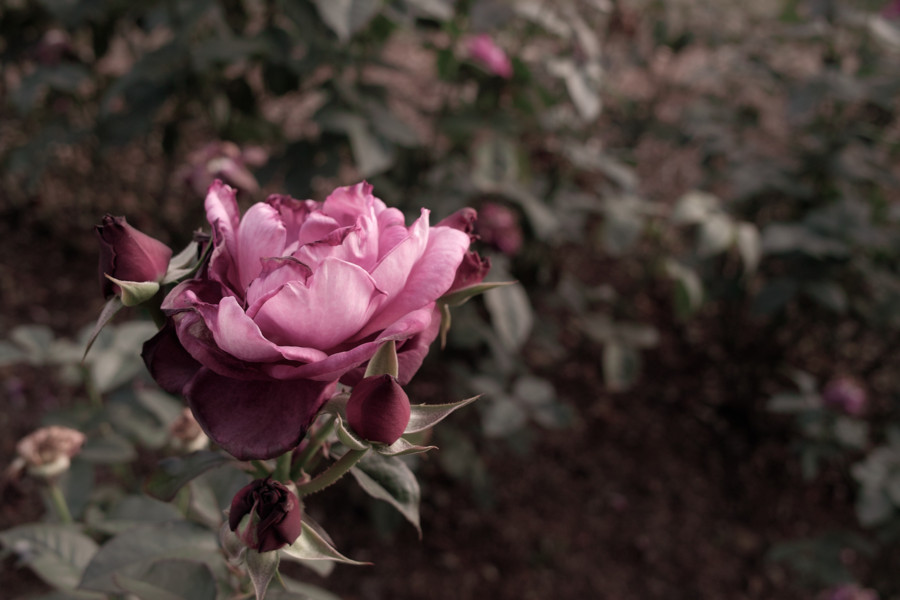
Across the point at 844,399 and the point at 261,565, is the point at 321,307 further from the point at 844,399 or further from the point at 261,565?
the point at 844,399

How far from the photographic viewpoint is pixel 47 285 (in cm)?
246

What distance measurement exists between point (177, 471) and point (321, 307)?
268 mm

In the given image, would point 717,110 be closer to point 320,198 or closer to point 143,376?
point 320,198

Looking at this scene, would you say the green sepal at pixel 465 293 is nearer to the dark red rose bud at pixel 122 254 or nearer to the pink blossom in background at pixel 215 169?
the dark red rose bud at pixel 122 254

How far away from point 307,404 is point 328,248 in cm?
10

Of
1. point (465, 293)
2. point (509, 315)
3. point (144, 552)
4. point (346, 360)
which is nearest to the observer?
point (346, 360)

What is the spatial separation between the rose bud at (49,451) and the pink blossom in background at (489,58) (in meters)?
1.17

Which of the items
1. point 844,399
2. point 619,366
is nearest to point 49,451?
point 619,366

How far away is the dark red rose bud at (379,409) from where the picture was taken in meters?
0.42

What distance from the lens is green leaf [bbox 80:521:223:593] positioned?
64cm

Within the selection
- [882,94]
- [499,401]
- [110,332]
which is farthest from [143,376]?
[882,94]

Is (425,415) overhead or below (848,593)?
overhead

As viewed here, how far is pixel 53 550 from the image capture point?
0.78 metres

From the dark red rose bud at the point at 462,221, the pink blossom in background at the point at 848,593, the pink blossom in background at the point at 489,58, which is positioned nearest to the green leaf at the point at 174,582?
the dark red rose bud at the point at 462,221
